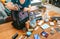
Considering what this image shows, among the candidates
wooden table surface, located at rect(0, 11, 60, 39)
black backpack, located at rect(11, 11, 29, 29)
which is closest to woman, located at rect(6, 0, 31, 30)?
black backpack, located at rect(11, 11, 29, 29)

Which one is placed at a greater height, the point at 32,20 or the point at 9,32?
the point at 32,20

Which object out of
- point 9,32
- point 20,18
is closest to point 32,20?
point 20,18

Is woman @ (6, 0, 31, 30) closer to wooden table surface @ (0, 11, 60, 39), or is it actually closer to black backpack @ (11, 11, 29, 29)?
black backpack @ (11, 11, 29, 29)

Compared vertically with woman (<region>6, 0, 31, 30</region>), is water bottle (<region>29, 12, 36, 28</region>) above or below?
below

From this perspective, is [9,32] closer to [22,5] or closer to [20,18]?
[20,18]

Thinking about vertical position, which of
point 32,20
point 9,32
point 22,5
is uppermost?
point 22,5

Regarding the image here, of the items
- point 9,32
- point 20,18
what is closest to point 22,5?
point 20,18

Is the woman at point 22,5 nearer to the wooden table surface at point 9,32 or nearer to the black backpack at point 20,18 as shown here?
the black backpack at point 20,18

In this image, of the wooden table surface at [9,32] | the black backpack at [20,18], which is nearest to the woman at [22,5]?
the black backpack at [20,18]

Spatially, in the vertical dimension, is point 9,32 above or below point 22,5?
below

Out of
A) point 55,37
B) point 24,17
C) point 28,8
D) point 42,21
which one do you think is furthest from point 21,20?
point 55,37

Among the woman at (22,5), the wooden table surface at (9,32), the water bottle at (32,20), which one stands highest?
the woman at (22,5)

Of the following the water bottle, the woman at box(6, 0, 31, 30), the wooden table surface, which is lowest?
the wooden table surface

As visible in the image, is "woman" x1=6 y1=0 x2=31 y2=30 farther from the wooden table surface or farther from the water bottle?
the wooden table surface
